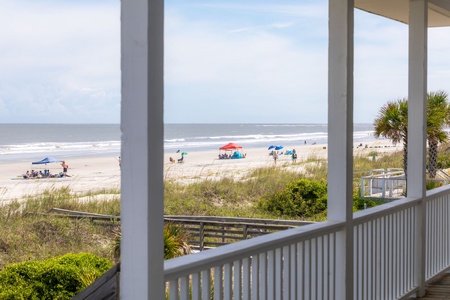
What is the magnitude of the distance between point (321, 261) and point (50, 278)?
4866 millimetres

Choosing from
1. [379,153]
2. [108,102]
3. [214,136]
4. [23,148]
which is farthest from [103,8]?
[379,153]

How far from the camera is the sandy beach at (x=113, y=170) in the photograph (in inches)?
917

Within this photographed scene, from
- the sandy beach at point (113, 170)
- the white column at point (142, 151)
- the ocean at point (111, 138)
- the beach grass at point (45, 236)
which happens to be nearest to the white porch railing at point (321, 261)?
the white column at point (142, 151)

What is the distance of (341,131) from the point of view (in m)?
3.55

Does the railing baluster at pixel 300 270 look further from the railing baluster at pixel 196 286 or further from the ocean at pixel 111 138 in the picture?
the ocean at pixel 111 138

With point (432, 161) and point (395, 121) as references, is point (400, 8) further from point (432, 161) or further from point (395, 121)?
point (432, 161)

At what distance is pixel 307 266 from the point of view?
3.29 m

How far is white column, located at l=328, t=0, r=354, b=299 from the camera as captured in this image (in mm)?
3512

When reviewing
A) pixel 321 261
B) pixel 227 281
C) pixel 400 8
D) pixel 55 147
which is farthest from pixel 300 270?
pixel 55 147

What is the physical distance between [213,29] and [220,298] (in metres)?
38.1

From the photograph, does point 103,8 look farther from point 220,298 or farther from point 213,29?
point 220,298

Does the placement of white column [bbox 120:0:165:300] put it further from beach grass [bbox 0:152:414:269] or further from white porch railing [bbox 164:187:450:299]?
beach grass [bbox 0:152:414:269]

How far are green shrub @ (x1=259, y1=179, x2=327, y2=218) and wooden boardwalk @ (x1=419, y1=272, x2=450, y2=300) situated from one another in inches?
479

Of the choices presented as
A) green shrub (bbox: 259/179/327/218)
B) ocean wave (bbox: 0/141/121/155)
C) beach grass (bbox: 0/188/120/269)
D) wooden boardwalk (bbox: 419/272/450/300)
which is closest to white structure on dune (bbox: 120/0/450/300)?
wooden boardwalk (bbox: 419/272/450/300)
